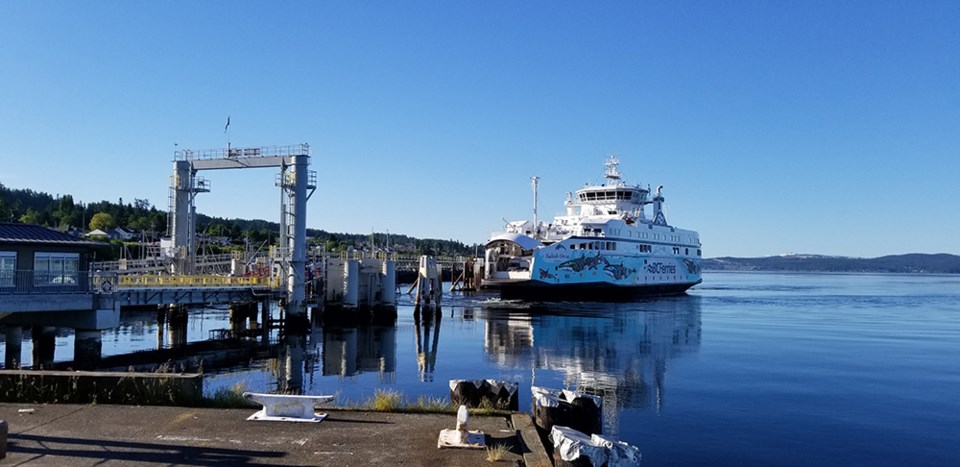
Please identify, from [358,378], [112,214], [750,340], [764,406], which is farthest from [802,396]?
[112,214]

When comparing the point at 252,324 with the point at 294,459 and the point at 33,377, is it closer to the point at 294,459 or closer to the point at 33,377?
the point at 33,377

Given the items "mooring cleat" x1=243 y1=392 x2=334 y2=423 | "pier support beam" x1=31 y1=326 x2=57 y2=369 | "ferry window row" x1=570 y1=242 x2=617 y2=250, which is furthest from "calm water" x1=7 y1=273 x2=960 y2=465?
"ferry window row" x1=570 y1=242 x2=617 y2=250

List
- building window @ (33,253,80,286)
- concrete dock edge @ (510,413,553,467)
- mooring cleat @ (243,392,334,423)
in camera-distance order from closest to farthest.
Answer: concrete dock edge @ (510,413,553,467) → mooring cleat @ (243,392,334,423) → building window @ (33,253,80,286)

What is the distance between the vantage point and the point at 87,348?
1016 inches

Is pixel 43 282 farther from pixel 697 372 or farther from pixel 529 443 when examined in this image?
pixel 697 372

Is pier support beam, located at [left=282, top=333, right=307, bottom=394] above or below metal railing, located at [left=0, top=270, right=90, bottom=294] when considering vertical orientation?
below

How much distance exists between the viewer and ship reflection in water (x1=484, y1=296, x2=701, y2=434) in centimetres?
2223

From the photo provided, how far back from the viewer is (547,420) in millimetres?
13000

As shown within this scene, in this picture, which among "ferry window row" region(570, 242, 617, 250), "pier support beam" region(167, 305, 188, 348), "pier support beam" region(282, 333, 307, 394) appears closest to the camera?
"pier support beam" region(282, 333, 307, 394)

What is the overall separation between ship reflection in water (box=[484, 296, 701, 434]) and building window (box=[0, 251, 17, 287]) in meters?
17.4

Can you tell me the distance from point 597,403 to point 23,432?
9.44m

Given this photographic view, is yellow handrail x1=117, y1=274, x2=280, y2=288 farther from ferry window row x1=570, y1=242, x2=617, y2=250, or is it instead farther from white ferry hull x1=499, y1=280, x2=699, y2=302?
ferry window row x1=570, y1=242, x2=617, y2=250

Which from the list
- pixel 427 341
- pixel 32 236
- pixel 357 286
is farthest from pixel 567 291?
pixel 32 236

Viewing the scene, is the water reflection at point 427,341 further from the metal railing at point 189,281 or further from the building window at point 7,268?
the building window at point 7,268
